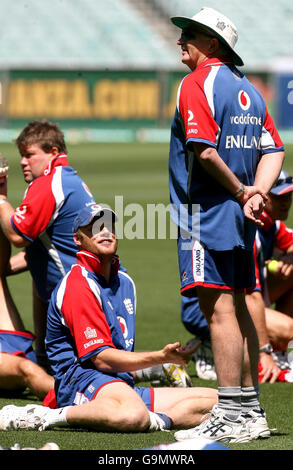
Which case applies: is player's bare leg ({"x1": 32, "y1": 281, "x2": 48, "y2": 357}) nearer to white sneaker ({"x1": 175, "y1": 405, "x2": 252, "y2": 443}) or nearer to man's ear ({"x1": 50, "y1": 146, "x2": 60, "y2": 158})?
man's ear ({"x1": 50, "y1": 146, "x2": 60, "y2": 158})

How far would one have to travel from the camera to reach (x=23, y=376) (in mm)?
5297

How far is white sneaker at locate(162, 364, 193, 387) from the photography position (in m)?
5.44

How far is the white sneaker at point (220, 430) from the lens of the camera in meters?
4.13

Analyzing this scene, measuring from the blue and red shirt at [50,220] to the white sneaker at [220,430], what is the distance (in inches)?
71.5

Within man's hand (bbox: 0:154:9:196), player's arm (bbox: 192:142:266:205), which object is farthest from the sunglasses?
man's hand (bbox: 0:154:9:196)

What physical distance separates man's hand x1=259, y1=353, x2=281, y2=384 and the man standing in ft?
5.27

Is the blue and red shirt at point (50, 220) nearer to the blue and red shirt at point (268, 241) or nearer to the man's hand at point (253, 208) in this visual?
the blue and red shirt at point (268, 241)

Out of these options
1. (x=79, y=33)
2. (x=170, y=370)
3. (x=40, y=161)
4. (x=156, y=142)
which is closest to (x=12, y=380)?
(x=170, y=370)

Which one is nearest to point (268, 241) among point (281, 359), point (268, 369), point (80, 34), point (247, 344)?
point (281, 359)

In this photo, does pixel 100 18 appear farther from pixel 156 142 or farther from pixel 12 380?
pixel 12 380

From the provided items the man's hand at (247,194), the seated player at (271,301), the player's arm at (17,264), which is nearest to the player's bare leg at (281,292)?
the seated player at (271,301)

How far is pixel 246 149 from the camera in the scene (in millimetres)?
4312

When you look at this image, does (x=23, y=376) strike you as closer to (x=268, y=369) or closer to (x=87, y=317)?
(x=87, y=317)

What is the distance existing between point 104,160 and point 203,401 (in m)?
19.4
